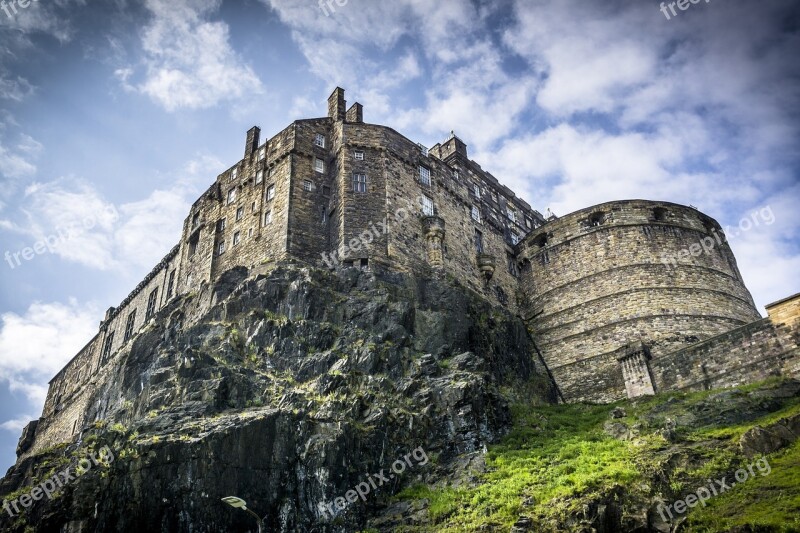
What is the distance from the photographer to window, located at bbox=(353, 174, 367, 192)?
39188 mm

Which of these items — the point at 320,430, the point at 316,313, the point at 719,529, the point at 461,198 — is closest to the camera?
the point at 719,529

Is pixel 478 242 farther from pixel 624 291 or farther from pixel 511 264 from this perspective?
pixel 624 291

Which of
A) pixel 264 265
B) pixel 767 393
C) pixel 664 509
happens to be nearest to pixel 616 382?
pixel 767 393

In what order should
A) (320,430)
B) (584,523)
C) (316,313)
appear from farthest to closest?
(316,313), (320,430), (584,523)

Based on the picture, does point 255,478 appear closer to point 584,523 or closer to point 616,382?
point 584,523

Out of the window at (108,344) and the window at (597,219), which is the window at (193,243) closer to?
the window at (108,344)

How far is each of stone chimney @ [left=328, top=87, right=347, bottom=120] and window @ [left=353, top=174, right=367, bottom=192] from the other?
5.90 meters

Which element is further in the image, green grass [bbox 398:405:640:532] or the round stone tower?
the round stone tower

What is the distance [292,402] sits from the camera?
86.8 ft

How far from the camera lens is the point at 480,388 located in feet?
93.9

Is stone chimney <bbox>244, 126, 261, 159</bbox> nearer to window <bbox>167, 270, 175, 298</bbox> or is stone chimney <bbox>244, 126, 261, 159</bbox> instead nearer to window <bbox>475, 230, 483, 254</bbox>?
window <bbox>167, 270, 175, 298</bbox>

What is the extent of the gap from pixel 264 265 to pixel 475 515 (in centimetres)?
1931

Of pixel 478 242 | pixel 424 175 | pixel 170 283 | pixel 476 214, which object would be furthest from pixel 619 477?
pixel 170 283

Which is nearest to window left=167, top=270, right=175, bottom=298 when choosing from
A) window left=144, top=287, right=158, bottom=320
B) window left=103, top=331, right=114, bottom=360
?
window left=144, top=287, right=158, bottom=320
